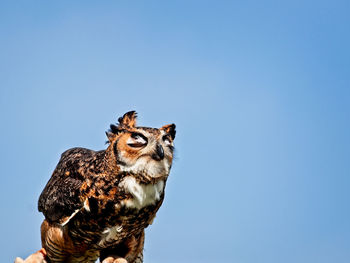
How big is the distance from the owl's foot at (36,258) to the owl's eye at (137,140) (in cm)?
140

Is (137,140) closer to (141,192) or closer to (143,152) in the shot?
(143,152)

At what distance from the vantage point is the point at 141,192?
389cm

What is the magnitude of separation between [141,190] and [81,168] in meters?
0.64

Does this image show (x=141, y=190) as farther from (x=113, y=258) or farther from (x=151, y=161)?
(x=113, y=258)

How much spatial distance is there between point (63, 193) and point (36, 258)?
66cm

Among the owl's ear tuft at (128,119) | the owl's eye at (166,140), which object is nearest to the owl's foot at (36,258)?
the owl's ear tuft at (128,119)

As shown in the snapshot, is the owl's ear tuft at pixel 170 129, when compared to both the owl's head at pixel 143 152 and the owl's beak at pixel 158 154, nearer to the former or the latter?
the owl's head at pixel 143 152

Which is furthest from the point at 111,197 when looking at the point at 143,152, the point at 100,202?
the point at 143,152

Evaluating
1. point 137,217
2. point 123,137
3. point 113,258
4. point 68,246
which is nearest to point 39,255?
point 68,246

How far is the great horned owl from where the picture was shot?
3.85m

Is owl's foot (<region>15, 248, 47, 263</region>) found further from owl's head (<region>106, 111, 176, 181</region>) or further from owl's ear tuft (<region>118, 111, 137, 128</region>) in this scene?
owl's ear tuft (<region>118, 111, 137, 128</region>)

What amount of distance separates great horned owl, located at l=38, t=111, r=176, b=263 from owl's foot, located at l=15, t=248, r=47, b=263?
57 millimetres

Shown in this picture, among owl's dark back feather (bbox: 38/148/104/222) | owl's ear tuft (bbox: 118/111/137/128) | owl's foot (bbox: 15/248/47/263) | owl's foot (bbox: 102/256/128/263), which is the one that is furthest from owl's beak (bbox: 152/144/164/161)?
owl's foot (bbox: 15/248/47/263)

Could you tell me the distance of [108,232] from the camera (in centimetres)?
A: 404
